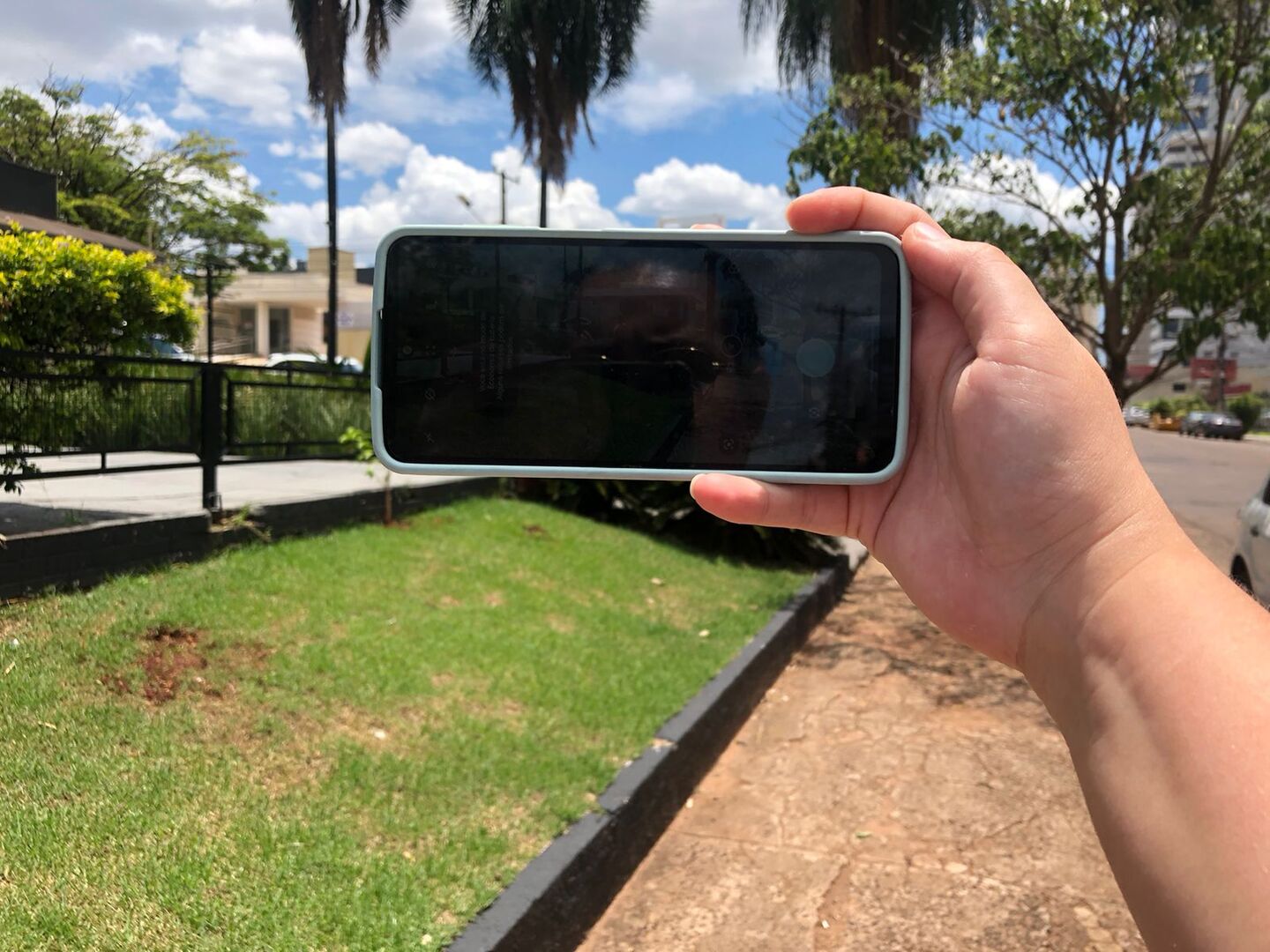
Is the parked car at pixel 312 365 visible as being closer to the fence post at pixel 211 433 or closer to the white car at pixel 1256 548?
the fence post at pixel 211 433

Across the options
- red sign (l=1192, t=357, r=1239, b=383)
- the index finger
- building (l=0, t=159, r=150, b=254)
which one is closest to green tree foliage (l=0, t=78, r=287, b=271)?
building (l=0, t=159, r=150, b=254)

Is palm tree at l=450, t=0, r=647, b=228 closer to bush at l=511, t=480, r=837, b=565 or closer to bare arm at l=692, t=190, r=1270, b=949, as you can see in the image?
bush at l=511, t=480, r=837, b=565

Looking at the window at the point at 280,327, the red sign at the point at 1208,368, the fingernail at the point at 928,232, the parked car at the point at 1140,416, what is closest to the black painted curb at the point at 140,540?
the fingernail at the point at 928,232

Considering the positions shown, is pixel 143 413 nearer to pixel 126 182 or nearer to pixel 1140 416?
pixel 126 182

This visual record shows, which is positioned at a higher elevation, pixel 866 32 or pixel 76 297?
pixel 866 32

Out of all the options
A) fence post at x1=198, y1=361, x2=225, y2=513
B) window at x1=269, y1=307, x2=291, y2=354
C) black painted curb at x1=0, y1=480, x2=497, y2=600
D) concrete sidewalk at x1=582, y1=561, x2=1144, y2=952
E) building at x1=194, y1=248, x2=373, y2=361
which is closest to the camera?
concrete sidewalk at x1=582, y1=561, x2=1144, y2=952

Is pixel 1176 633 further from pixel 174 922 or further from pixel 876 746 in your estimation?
pixel 876 746

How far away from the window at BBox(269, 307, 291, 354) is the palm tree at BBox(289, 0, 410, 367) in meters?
34.4

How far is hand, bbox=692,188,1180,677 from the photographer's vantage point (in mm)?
1440

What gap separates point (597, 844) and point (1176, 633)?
2.71 metres

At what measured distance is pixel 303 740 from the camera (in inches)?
146

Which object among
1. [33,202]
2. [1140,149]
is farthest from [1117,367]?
[33,202]

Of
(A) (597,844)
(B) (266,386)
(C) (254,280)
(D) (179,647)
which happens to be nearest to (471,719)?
(A) (597,844)

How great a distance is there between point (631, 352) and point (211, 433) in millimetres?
5184
